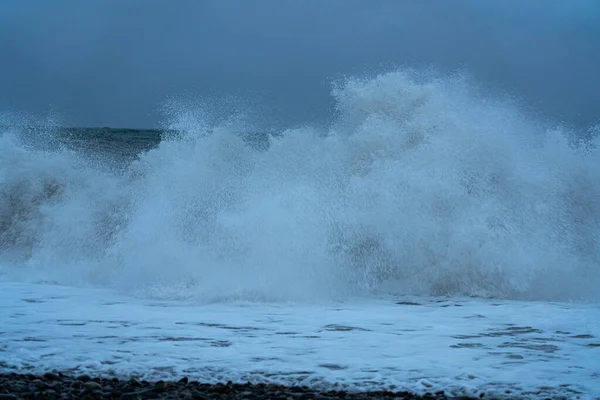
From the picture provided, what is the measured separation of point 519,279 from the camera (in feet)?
26.4

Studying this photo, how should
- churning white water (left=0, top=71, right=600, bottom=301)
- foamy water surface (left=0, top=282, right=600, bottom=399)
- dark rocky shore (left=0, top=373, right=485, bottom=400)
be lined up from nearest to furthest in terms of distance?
1. dark rocky shore (left=0, top=373, right=485, bottom=400)
2. foamy water surface (left=0, top=282, right=600, bottom=399)
3. churning white water (left=0, top=71, right=600, bottom=301)

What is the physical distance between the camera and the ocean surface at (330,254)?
465 centimetres

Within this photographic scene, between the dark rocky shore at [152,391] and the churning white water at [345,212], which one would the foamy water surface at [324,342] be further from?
the churning white water at [345,212]

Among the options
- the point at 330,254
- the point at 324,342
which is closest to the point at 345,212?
the point at 330,254

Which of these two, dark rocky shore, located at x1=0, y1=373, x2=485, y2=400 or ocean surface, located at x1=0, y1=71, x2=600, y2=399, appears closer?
dark rocky shore, located at x1=0, y1=373, x2=485, y2=400

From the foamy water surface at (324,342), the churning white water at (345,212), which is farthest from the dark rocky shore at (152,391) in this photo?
the churning white water at (345,212)

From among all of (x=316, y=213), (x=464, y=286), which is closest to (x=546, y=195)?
(x=464, y=286)

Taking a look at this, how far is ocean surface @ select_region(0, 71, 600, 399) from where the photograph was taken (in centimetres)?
465

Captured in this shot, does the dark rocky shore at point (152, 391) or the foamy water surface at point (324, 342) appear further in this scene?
the foamy water surface at point (324, 342)

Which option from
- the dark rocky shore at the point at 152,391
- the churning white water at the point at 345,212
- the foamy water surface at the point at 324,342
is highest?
the churning white water at the point at 345,212

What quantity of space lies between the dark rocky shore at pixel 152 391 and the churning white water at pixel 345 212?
11.1 feet

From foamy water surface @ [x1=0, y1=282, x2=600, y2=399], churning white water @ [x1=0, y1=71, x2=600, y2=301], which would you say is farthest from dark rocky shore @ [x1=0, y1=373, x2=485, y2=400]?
churning white water @ [x1=0, y1=71, x2=600, y2=301]

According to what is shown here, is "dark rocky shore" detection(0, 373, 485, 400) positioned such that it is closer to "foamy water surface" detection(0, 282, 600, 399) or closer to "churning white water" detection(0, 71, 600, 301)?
"foamy water surface" detection(0, 282, 600, 399)

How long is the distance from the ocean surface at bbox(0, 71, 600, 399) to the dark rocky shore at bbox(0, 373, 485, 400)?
218 millimetres
